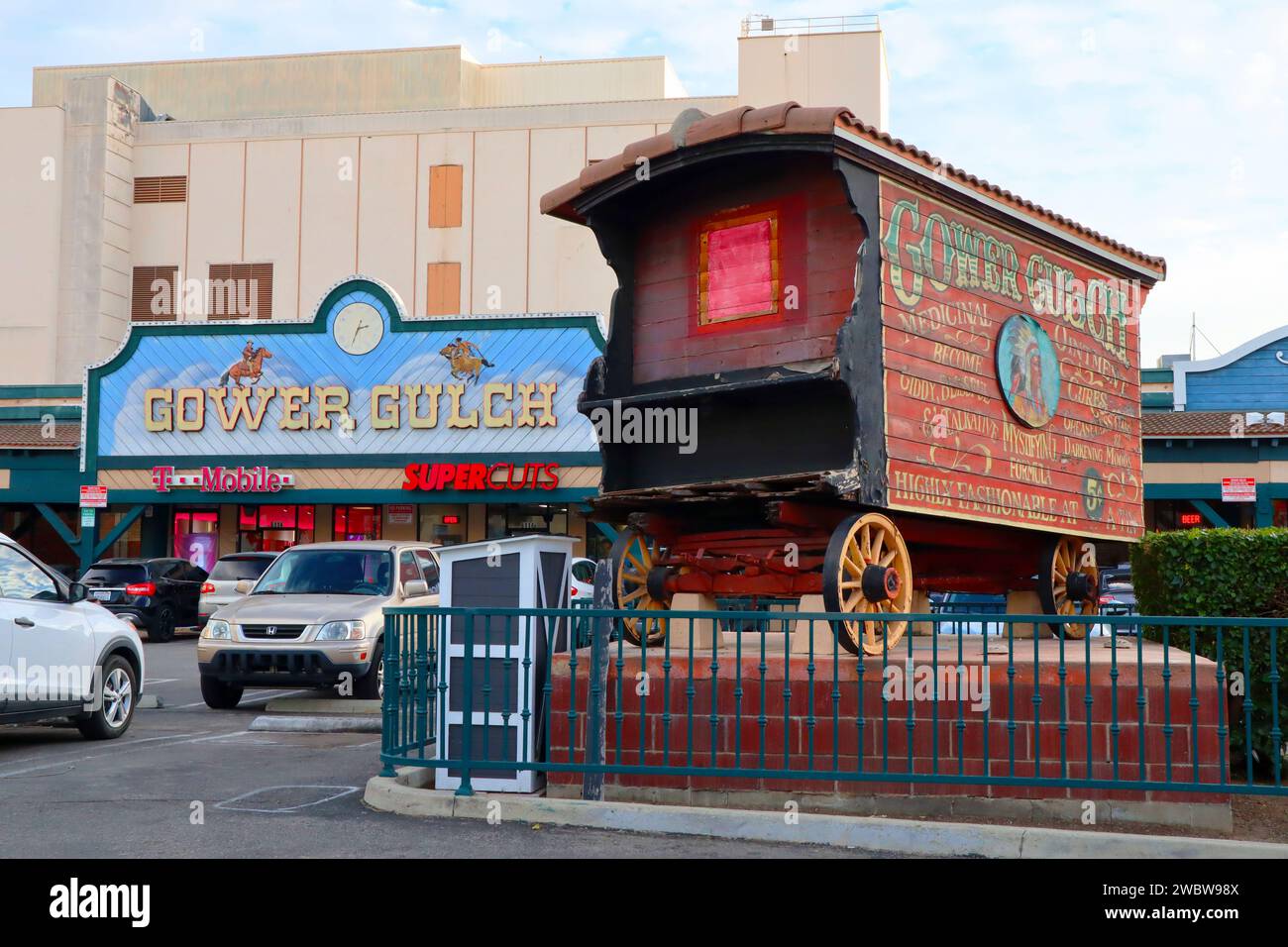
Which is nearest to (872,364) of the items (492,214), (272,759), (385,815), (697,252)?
(697,252)

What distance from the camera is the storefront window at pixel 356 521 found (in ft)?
117

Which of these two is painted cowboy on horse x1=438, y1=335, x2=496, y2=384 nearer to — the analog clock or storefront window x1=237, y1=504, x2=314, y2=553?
the analog clock

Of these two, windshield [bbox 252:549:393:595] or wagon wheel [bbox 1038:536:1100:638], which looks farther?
windshield [bbox 252:549:393:595]

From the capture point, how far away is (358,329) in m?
31.2

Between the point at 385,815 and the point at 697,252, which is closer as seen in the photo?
the point at 385,815

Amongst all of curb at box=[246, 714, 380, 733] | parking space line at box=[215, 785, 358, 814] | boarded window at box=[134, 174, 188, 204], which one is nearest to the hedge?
parking space line at box=[215, 785, 358, 814]

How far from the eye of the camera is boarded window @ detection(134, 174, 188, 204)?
45.2 metres

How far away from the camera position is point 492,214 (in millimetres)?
42969

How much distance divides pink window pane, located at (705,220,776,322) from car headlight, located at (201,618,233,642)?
22.7 feet

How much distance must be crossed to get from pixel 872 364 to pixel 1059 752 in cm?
245

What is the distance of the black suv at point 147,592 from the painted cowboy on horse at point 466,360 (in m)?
7.55

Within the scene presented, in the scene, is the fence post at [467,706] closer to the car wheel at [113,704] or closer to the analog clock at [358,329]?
the car wheel at [113,704]
